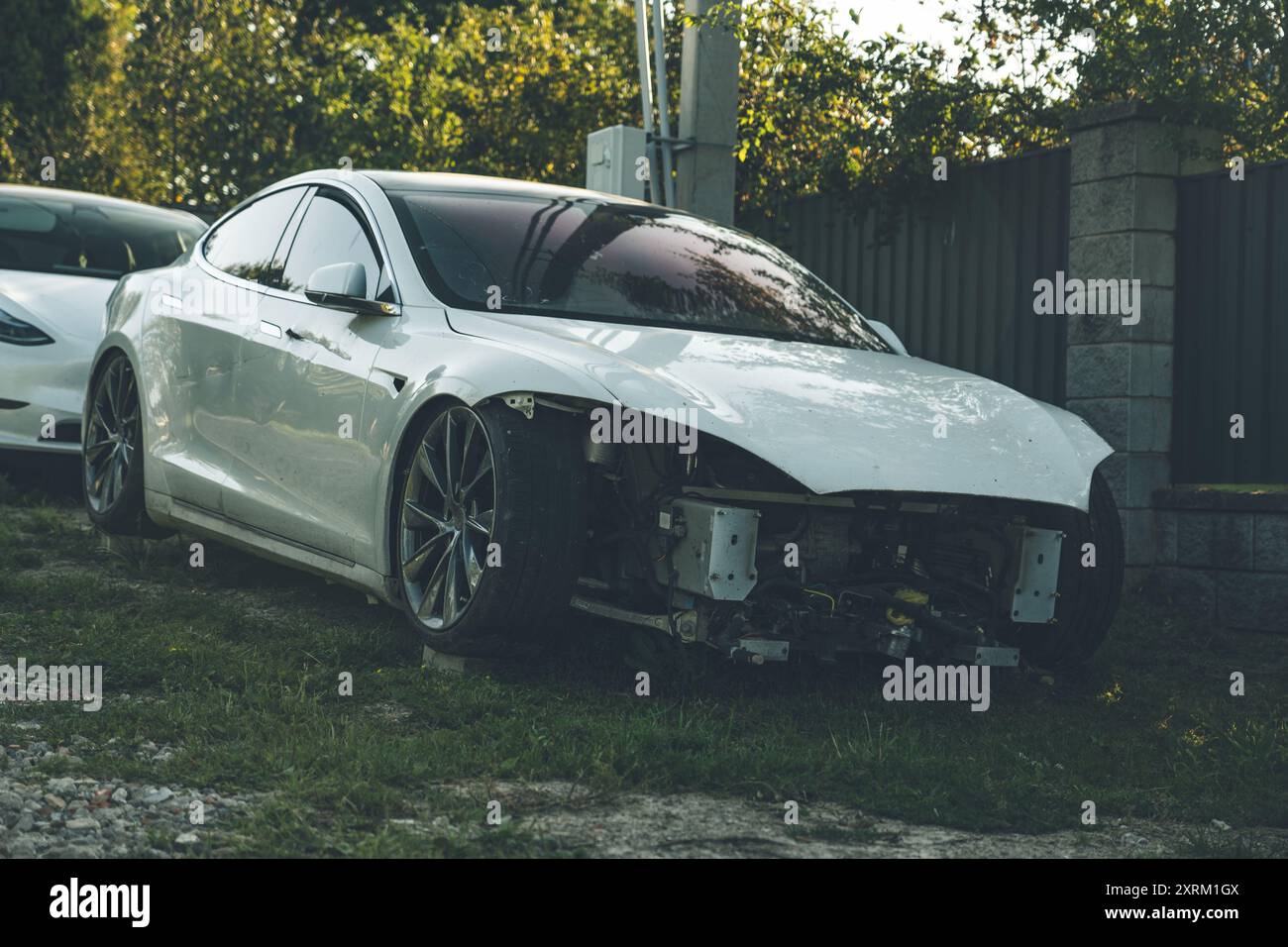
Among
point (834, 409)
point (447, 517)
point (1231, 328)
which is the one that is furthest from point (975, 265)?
point (447, 517)

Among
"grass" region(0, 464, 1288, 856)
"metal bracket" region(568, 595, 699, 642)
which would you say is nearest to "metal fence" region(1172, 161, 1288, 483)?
"grass" region(0, 464, 1288, 856)

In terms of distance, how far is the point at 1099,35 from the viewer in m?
8.75

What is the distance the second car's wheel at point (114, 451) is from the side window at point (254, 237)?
0.75 meters

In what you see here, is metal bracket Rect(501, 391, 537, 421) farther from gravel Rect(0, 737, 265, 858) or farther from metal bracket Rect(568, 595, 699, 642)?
gravel Rect(0, 737, 265, 858)

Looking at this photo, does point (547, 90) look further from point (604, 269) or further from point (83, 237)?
point (604, 269)

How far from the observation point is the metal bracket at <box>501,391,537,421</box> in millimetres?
4969

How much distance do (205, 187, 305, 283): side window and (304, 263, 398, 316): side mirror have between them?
0.92 meters

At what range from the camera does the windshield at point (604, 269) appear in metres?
5.64

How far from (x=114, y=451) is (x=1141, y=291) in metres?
4.85

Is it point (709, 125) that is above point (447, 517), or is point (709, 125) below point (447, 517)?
above

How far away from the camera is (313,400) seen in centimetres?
582

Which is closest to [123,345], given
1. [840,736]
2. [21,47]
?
[840,736]
